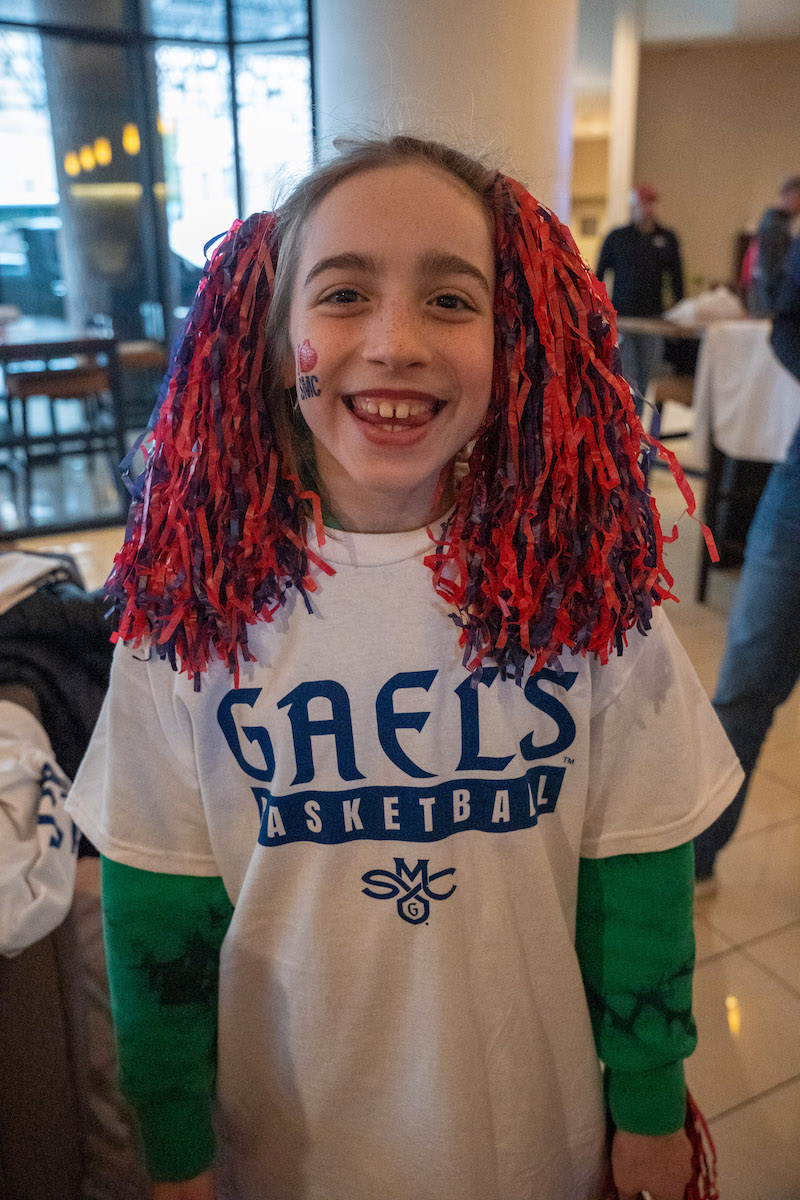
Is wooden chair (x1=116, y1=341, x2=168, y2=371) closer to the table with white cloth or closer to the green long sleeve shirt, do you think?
the table with white cloth

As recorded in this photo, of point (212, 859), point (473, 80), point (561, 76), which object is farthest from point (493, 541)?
point (561, 76)

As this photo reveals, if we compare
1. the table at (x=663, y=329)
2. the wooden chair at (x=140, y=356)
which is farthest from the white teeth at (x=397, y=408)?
the wooden chair at (x=140, y=356)

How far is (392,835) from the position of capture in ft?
2.42

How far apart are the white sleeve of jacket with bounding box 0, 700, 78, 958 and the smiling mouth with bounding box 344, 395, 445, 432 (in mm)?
761

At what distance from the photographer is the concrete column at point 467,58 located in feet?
9.30

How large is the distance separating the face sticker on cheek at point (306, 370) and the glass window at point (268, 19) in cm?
636

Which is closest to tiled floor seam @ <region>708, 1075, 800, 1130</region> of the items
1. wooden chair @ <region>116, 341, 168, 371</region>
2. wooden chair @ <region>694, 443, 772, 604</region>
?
wooden chair @ <region>694, 443, 772, 604</region>

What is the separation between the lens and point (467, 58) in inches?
113

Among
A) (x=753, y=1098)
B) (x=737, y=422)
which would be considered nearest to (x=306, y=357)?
(x=753, y=1098)

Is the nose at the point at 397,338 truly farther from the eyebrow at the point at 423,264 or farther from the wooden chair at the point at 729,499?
the wooden chair at the point at 729,499

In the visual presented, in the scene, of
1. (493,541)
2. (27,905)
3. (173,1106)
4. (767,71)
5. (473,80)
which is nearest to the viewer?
(493,541)

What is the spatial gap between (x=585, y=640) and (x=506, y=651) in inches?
2.4

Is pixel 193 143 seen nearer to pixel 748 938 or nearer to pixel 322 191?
pixel 748 938

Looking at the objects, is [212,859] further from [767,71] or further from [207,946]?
[767,71]
